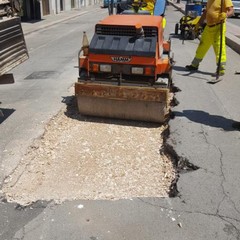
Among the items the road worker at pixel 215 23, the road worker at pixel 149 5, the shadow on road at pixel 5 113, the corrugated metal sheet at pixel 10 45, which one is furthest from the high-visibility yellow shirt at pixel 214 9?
the shadow on road at pixel 5 113

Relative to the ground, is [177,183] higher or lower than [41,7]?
lower

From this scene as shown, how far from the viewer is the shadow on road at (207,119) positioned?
5613mm

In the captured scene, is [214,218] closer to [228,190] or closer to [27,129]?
[228,190]

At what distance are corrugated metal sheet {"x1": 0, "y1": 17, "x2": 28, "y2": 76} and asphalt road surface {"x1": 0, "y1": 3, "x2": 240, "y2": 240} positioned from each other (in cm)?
94

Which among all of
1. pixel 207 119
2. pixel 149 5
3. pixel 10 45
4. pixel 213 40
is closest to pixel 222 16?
pixel 213 40

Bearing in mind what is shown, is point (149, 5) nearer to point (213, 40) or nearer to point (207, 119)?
point (213, 40)

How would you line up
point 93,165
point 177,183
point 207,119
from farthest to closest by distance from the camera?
point 207,119 < point 93,165 < point 177,183

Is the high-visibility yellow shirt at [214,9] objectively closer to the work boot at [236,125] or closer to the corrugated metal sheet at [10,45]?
the work boot at [236,125]

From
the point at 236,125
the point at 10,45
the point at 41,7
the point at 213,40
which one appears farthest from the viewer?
the point at 41,7

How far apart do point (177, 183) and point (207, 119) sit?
2150 mm

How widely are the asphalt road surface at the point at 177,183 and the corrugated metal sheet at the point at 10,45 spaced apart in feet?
3.08

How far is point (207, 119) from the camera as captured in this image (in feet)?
19.2

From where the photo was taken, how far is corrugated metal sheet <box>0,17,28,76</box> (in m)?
5.05

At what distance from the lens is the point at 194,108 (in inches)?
249
